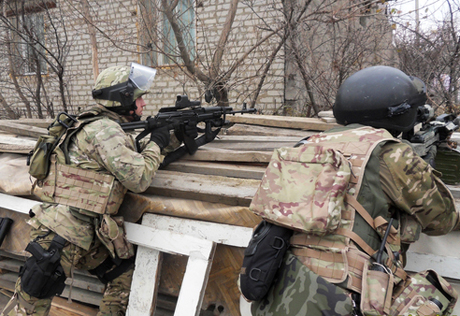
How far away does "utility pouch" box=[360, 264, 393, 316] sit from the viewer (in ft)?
4.45

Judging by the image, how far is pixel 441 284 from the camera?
4.83ft

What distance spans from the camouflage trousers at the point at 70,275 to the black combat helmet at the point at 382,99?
186cm

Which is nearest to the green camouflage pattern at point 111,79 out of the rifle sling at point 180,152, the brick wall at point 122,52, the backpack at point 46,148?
the backpack at point 46,148

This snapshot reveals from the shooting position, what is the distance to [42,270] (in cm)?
228

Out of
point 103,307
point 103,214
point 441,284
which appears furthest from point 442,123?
point 103,307

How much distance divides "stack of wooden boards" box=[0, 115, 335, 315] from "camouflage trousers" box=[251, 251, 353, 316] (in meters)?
0.79

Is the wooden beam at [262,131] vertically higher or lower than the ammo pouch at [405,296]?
higher

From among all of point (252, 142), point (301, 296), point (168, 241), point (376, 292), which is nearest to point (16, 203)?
point (168, 241)

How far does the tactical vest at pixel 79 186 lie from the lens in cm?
238

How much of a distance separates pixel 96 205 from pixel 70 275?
1.72ft

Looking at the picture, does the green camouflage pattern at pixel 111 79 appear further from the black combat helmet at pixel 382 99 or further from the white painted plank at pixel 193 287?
the black combat helmet at pixel 382 99

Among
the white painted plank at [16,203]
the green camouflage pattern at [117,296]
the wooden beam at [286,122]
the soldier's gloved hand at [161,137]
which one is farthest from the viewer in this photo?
the wooden beam at [286,122]

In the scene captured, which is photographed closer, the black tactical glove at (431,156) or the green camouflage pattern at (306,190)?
the green camouflage pattern at (306,190)

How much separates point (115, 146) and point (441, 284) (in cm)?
187
